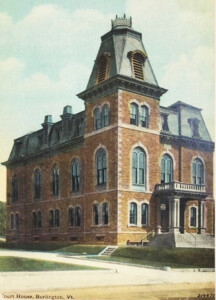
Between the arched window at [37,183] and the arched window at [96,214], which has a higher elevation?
the arched window at [37,183]

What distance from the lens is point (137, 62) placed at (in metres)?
23.5

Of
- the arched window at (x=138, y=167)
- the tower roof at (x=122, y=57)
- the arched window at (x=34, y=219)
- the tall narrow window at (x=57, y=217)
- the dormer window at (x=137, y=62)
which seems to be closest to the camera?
the tower roof at (x=122, y=57)

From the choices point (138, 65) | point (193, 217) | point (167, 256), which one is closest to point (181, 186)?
point (193, 217)

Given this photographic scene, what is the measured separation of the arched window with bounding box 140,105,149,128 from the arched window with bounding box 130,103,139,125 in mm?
301

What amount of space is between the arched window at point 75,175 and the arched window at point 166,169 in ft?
16.7

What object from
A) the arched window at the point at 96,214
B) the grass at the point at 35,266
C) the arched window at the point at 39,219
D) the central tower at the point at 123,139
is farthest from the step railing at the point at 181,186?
the arched window at the point at 39,219

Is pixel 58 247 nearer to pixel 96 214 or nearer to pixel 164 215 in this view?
pixel 96 214

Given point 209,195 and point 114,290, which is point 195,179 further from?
point 114,290

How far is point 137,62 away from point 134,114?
258 centimetres

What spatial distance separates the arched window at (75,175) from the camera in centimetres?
2761

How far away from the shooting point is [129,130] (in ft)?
78.0

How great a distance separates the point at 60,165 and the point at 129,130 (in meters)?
7.10

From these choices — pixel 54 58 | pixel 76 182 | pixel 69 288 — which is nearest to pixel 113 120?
pixel 76 182

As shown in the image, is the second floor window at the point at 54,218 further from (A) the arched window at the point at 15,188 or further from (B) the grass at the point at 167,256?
A: (B) the grass at the point at 167,256
